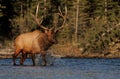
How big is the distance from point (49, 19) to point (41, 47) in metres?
20.5

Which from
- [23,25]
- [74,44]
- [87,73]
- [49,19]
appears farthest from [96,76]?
[49,19]

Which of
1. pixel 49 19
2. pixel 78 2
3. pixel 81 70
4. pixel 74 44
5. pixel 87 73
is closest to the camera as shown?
pixel 87 73

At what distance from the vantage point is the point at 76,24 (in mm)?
44688

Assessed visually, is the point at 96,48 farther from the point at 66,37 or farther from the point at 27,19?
the point at 27,19

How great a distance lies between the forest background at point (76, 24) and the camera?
40.8 m

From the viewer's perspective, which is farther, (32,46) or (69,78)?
(32,46)

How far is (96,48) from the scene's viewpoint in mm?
40500

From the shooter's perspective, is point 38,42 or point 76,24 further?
point 76,24

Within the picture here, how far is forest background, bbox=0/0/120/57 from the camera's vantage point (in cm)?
4081

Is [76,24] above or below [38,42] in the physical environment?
below

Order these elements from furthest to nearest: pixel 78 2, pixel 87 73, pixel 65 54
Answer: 1. pixel 78 2
2. pixel 65 54
3. pixel 87 73

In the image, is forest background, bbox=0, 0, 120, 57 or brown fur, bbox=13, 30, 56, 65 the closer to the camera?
brown fur, bbox=13, 30, 56, 65

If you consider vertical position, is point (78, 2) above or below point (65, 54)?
above

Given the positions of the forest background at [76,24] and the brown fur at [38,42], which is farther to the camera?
the forest background at [76,24]
